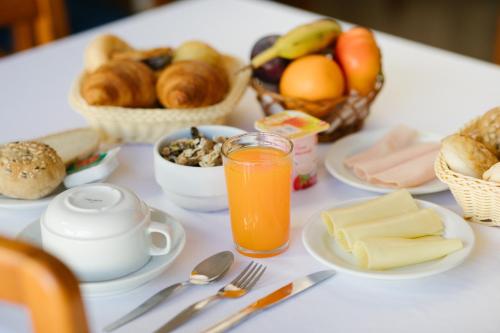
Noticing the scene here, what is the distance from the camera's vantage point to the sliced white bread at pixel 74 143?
115cm

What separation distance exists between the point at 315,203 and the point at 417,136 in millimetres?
271

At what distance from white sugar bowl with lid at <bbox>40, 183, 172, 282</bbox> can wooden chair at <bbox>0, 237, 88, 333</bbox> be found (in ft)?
0.96

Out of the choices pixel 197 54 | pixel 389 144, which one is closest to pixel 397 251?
pixel 389 144

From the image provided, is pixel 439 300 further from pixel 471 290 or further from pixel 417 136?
pixel 417 136

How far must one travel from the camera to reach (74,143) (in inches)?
46.3

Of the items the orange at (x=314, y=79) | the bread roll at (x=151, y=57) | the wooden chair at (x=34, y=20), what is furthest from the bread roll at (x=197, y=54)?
the wooden chair at (x=34, y=20)

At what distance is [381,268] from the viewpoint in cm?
89

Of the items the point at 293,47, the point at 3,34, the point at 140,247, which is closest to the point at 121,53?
the point at 293,47

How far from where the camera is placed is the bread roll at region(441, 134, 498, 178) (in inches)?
38.8

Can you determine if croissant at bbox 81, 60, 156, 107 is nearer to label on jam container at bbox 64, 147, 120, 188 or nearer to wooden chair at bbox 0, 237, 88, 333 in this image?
label on jam container at bbox 64, 147, 120, 188

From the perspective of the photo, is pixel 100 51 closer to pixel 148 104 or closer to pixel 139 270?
pixel 148 104

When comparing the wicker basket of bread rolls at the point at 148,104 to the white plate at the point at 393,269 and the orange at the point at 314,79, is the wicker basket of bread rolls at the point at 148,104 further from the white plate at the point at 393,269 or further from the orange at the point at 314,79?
the white plate at the point at 393,269

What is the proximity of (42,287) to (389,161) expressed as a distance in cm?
74

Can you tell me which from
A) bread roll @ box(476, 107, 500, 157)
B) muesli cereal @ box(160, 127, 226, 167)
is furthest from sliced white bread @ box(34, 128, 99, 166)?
bread roll @ box(476, 107, 500, 157)
